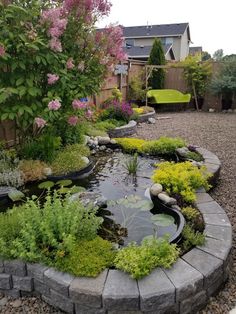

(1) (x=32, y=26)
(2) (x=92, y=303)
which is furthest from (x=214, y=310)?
(1) (x=32, y=26)

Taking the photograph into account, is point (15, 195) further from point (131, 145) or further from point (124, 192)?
point (131, 145)

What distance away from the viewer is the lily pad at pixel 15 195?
3.07 metres

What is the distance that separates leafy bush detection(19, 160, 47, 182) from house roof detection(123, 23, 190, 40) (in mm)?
23484

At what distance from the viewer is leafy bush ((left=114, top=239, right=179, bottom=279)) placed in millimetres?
1824

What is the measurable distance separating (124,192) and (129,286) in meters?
1.70

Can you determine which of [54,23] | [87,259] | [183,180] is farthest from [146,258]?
[54,23]

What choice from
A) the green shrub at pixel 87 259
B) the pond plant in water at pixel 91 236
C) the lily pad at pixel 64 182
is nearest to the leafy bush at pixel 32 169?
the lily pad at pixel 64 182

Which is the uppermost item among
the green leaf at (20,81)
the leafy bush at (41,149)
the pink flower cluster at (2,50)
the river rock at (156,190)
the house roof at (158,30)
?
the house roof at (158,30)

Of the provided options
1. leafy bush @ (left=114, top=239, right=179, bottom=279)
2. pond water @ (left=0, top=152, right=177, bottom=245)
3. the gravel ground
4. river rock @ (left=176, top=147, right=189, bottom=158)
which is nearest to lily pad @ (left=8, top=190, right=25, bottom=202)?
pond water @ (left=0, top=152, right=177, bottom=245)

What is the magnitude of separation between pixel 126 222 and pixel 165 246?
2.69ft

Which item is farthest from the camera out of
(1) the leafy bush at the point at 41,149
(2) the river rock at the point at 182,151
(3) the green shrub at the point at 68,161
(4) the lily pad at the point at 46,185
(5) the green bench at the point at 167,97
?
(5) the green bench at the point at 167,97

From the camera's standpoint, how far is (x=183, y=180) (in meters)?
3.07

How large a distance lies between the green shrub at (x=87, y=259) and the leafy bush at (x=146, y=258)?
88mm

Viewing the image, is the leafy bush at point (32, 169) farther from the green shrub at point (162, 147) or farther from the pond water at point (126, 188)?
the green shrub at point (162, 147)
